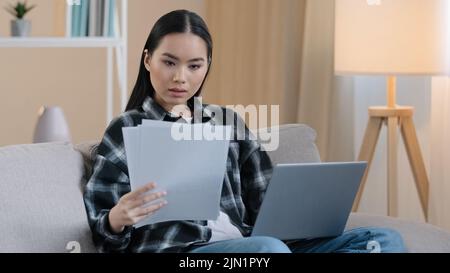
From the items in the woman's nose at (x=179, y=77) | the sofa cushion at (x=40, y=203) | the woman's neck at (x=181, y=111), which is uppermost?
the woman's nose at (x=179, y=77)

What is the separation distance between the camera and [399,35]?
3.04m

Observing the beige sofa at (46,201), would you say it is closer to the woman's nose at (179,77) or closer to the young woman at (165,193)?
the young woman at (165,193)

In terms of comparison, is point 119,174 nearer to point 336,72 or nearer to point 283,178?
point 283,178

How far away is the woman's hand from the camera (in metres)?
1.74

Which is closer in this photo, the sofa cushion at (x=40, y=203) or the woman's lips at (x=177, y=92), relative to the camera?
the sofa cushion at (x=40, y=203)

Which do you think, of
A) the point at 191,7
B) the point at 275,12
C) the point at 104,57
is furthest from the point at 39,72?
the point at 275,12

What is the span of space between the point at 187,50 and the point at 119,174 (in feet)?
1.14

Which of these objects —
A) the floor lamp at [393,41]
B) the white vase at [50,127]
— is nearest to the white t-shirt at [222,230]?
the white vase at [50,127]

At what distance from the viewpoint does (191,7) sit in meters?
4.35

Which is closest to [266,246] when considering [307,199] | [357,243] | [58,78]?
[307,199]

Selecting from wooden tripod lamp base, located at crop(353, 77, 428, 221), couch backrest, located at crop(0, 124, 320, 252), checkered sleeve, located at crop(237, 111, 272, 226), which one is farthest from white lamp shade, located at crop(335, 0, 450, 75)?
couch backrest, located at crop(0, 124, 320, 252)

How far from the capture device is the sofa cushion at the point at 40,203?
1.85m

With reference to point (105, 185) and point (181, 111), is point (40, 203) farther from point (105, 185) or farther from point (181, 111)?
point (181, 111)

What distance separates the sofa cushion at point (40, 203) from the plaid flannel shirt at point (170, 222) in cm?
4
